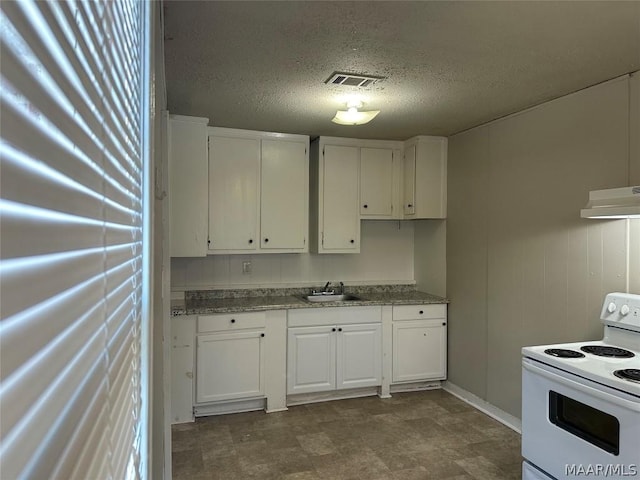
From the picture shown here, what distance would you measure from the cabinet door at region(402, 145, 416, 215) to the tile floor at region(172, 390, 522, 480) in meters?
1.72

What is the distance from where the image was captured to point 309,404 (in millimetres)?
3730

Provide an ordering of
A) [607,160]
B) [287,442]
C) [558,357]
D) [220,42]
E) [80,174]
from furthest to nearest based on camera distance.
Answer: [287,442], [607,160], [558,357], [220,42], [80,174]

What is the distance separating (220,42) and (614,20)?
5.57 feet

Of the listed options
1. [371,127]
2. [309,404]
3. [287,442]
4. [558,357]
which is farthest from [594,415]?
[371,127]

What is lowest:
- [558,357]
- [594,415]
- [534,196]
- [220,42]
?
[594,415]

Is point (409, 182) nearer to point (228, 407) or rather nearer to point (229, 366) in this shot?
point (229, 366)

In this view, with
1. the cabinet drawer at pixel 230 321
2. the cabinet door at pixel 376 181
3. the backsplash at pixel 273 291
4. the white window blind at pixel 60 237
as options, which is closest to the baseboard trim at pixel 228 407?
the cabinet drawer at pixel 230 321

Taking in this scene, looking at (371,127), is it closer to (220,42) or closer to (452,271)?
(452,271)

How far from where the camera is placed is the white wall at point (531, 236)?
2539 mm

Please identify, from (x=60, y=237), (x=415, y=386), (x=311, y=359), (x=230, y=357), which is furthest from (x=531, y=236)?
(x=60, y=237)

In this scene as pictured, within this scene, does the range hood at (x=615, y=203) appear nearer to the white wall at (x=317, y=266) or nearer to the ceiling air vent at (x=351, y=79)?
the ceiling air vent at (x=351, y=79)

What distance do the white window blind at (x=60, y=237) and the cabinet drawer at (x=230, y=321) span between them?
9.84 feet

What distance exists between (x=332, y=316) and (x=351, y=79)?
199 cm

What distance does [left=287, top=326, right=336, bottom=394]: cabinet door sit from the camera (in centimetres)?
366
